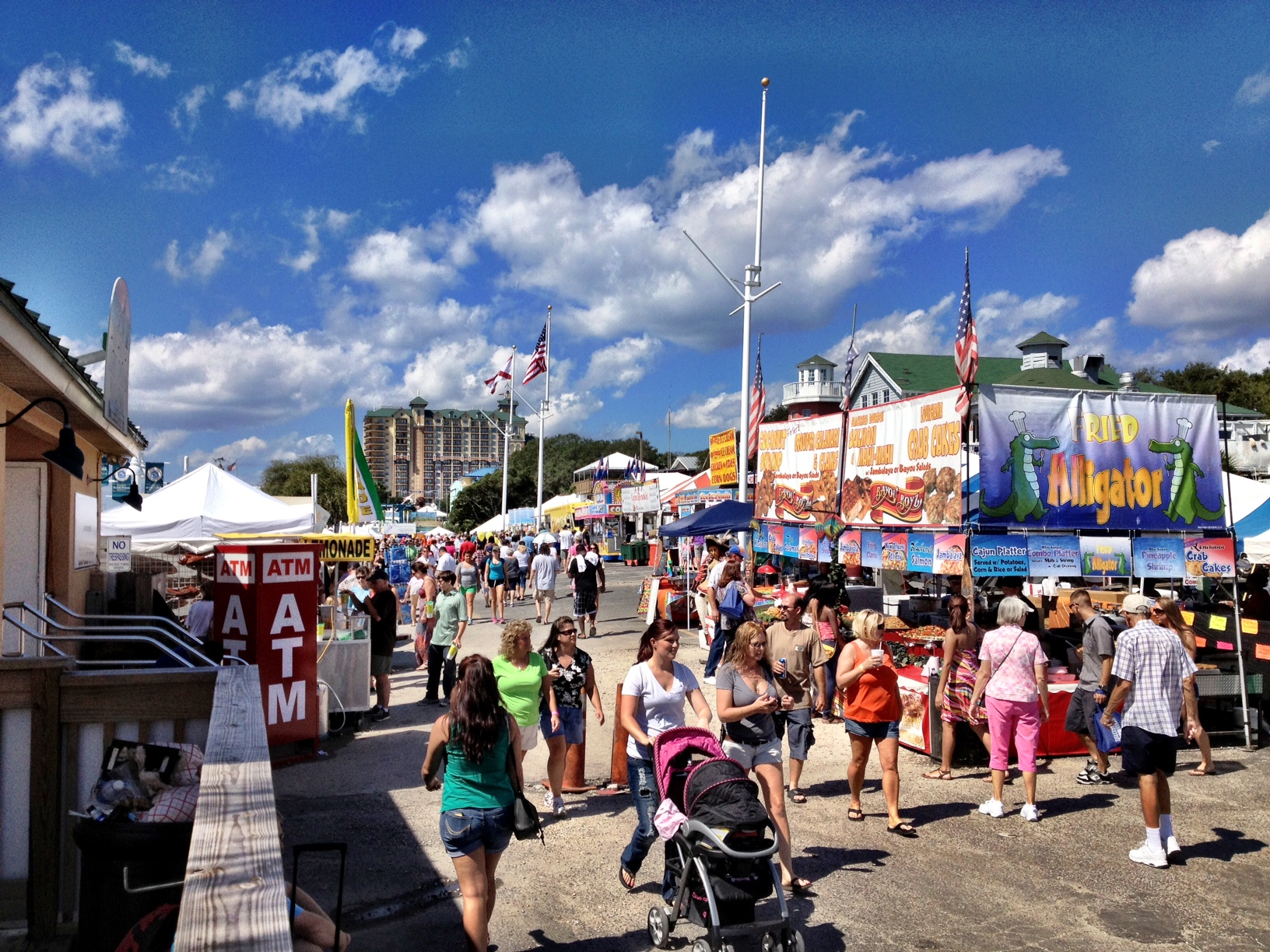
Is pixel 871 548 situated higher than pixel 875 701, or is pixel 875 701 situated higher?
pixel 871 548

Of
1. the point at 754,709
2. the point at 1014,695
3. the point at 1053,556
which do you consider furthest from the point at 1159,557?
the point at 754,709

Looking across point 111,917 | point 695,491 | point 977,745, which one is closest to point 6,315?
point 111,917

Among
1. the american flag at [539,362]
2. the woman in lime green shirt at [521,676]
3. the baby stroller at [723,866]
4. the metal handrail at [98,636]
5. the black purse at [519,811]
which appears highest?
the american flag at [539,362]

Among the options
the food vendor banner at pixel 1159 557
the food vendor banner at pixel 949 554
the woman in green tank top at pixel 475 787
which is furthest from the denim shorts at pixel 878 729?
the food vendor banner at pixel 1159 557

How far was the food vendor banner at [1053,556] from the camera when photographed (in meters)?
10.4

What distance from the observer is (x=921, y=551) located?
35.9 feet

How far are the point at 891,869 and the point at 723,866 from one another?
6.95 feet

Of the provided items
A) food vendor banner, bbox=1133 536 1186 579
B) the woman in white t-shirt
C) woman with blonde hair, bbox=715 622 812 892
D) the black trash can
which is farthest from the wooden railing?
food vendor banner, bbox=1133 536 1186 579

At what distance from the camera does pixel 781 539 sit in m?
15.6

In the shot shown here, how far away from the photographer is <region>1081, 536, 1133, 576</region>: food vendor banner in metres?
10.7

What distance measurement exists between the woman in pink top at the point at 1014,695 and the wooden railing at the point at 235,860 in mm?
6124

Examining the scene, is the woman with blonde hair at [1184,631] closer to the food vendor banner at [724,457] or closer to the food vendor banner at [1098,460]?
the food vendor banner at [1098,460]

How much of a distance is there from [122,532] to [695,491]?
15.8 meters

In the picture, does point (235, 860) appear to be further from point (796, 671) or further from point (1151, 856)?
point (1151, 856)
